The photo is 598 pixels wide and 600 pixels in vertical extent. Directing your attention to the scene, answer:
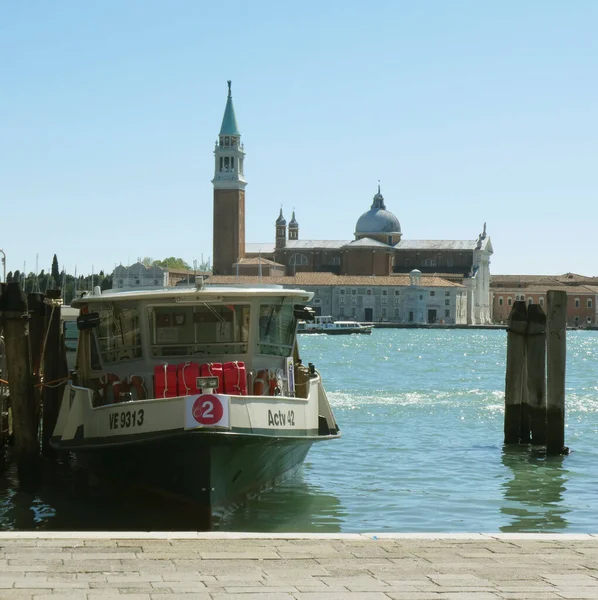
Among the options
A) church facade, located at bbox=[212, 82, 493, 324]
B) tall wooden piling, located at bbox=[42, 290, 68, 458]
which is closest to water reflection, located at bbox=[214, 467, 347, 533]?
tall wooden piling, located at bbox=[42, 290, 68, 458]

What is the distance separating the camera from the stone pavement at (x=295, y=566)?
6199mm

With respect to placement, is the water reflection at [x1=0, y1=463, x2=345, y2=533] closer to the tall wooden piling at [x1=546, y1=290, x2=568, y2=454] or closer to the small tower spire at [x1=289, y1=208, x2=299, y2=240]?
the tall wooden piling at [x1=546, y1=290, x2=568, y2=454]

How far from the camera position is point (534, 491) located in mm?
15547

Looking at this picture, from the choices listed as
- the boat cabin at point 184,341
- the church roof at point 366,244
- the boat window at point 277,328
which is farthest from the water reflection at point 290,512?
the church roof at point 366,244

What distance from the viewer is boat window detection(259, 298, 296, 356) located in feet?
43.4

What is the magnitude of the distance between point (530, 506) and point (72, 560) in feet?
28.3

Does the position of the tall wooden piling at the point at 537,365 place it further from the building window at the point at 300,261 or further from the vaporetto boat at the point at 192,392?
the building window at the point at 300,261

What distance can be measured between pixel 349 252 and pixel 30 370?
451ft

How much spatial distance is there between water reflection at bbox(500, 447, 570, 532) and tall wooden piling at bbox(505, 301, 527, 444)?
0.34m

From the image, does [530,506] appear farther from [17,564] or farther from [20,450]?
[17,564]

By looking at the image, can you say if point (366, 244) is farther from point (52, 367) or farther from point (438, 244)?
point (52, 367)

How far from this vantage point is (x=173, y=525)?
11.7 metres

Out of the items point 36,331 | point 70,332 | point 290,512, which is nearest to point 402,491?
point 290,512

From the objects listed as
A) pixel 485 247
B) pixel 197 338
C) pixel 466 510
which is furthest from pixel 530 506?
pixel 485 247
